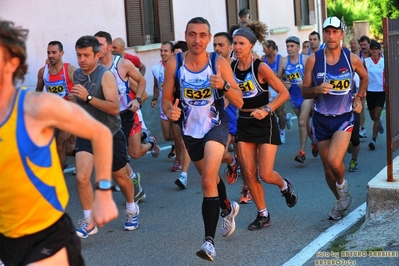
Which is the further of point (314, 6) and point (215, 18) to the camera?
point (314, 6)

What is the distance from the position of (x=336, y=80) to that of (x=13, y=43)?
497 centimetres

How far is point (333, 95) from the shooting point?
808 centimetres

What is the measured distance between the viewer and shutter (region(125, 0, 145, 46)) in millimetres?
15867

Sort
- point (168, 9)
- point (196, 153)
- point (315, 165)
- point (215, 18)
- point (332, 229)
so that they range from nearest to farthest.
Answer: point (196, 153)
point (332, 229)
point (315, 165)
point (168, 9)
point (215, 18)

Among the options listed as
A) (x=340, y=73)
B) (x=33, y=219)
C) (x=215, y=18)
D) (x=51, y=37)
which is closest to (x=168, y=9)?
(x=215, y=18)

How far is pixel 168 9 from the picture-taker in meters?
17.2

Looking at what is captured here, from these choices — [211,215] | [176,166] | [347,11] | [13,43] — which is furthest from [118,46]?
[347,11]

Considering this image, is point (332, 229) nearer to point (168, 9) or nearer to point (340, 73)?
point (340, 73)

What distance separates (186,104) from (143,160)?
6.19 metres

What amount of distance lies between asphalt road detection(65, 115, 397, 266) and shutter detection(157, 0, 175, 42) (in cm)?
617

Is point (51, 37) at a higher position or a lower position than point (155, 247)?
higher

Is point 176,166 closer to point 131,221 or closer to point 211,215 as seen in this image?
point 131,221

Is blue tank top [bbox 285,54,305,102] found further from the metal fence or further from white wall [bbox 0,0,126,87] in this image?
the metal fence

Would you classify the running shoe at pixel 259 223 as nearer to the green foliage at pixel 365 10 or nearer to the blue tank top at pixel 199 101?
the blue tank top at pixel 199 101
